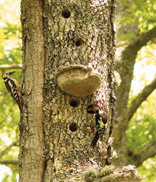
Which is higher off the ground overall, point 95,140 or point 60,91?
point 60,91

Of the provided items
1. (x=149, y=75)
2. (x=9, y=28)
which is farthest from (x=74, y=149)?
(x=149, y=75)

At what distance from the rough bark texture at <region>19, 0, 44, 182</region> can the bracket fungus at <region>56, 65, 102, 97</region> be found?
1.43ft

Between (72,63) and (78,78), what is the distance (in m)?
0.33

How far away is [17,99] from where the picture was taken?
Result: 14.7 ft

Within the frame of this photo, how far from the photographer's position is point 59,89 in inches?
156

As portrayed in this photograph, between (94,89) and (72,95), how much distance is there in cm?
28

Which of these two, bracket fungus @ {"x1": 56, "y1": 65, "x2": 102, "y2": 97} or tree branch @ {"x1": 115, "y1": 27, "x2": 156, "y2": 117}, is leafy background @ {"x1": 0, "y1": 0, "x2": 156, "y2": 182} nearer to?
tree branch @ {"x1": 115, "y1": 27, "x2": 156, "y2": 117}

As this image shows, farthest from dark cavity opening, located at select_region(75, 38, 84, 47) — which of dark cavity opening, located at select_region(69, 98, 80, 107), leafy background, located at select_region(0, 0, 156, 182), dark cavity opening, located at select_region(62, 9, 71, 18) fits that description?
leafy background, located at select_region(0, 0, 156, 182)

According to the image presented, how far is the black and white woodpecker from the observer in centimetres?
379

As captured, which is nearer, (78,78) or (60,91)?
(78,78)

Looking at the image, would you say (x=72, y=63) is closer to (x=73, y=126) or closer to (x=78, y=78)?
(x=78, y=78)

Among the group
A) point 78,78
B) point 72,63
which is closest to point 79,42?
point 72,63

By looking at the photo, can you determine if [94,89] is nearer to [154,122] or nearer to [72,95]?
[72,95]

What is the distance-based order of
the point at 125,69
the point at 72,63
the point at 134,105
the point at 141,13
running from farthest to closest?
the point at 125,69, the point at 141,13, the point at 134,105, the point at 72,63
